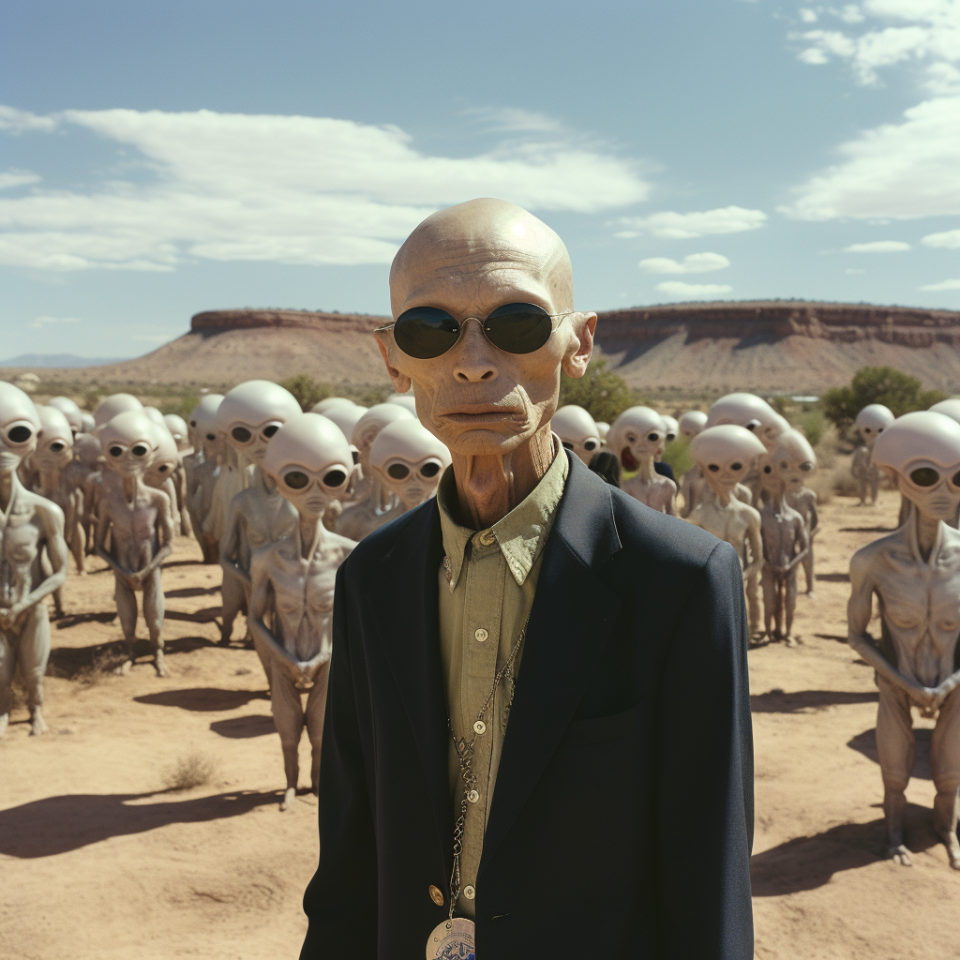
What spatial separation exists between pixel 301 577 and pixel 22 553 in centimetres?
256

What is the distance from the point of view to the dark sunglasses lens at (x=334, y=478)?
18.5ft

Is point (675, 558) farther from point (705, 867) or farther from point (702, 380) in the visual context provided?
point (702, 380)

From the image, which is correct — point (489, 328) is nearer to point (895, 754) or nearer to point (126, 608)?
point (895, 754)

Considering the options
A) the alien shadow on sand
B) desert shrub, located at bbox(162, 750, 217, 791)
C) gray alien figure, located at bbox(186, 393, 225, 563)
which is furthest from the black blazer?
gray alien figure, located at bbox(186, 393, 225, 563)

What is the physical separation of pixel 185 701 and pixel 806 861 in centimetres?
557

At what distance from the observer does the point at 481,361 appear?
1528 millimetres

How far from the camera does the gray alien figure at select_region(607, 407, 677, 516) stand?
33.4 ft

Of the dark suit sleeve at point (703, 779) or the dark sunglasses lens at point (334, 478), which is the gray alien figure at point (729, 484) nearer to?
the dark sunglasses lens at point (334, 478)

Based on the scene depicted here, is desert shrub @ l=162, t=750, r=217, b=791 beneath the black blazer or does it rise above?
beneath

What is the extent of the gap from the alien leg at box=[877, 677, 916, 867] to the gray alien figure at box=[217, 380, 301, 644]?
469 cm

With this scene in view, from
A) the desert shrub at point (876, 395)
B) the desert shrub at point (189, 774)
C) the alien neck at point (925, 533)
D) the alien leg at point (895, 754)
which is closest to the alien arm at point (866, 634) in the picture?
the alien leg at point (895, 754)

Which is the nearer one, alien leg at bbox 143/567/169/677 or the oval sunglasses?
the oval sunglasses

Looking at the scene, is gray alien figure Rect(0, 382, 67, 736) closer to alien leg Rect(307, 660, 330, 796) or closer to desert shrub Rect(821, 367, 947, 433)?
alien leg Rect(307, 660, 330, 796)

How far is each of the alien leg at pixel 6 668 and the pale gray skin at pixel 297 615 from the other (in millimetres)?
2503
